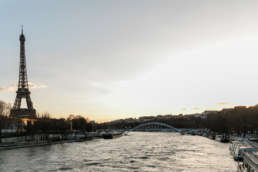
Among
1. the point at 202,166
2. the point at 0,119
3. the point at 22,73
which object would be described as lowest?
the point at 202,166

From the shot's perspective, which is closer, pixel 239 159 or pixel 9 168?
pixel 9 168

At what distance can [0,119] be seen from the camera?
168 feet

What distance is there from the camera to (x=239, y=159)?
87.4 feet

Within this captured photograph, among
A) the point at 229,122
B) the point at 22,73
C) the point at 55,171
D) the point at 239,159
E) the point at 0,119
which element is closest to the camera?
the point at 55,171

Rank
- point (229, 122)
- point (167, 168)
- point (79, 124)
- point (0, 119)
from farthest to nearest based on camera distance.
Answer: point (79, 124) < point (229, 122) < point (0, 119) < point (167, 168)

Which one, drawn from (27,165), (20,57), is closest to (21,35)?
(20,57)

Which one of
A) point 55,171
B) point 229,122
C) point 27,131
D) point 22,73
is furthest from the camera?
point 229,122

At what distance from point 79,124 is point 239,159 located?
7909cm

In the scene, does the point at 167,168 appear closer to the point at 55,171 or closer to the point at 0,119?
the point at 55,171

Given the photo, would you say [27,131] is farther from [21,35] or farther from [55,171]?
[55,171]

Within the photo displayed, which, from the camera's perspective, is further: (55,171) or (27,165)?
(27,165)

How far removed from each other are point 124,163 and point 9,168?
9.83m

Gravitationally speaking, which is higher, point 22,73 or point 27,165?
point 22,73

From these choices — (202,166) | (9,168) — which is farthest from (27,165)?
(202,166)
